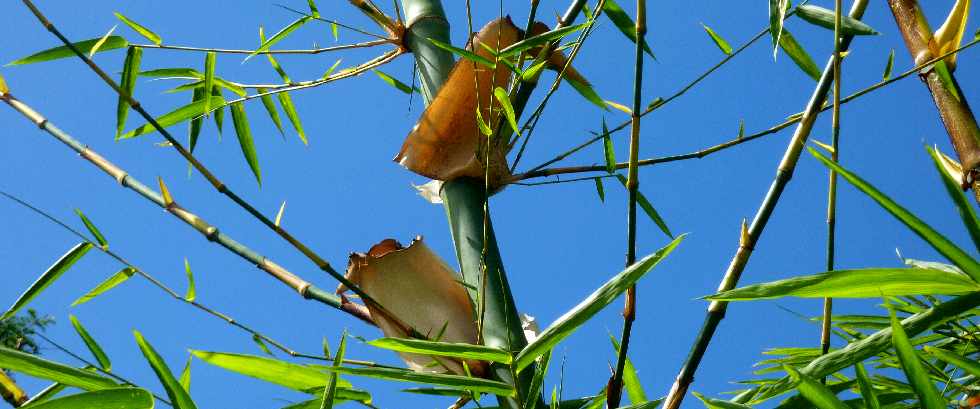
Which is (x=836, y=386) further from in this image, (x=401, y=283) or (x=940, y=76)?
(x=401, y=283)

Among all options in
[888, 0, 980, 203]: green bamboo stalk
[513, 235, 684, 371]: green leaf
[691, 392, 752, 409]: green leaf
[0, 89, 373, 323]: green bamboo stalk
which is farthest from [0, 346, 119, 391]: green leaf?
[888, 0, 980, 203]: green bamboo stalk

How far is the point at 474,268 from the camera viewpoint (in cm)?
76

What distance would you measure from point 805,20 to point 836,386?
0.36 m

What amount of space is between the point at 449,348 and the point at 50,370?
0.81ft

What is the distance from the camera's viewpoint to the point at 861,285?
49 centimetres

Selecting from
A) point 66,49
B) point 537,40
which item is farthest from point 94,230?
point 537,40

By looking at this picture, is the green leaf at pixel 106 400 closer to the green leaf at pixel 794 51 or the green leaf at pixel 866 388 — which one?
the green leaf at pixel 866 388

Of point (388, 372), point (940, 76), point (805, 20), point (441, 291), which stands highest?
point (805, 20)

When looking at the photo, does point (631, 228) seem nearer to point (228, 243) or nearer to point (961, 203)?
point (961, 203)

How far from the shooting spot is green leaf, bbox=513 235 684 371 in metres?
0.48

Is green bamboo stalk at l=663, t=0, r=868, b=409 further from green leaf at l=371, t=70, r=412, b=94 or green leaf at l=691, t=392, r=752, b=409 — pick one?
green leaf at l=371, t=70, r=412, b=94

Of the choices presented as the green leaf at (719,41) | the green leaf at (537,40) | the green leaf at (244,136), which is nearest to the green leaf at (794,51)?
the green leaf at (719,41)

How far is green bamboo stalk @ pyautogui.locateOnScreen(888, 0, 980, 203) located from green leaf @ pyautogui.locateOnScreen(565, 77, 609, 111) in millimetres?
327

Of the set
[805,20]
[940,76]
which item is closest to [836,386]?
[940,76]
